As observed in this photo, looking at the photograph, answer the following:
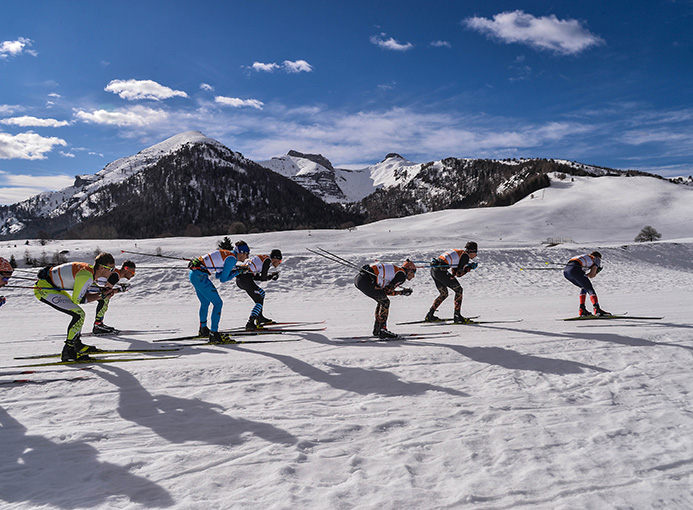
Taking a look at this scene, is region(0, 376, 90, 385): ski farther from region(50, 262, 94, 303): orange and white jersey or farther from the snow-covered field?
region(50, 262, 94, 303): orange and white jersey

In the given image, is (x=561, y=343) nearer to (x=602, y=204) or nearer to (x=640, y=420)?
(x=640, y=420)

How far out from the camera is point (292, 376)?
235 inches

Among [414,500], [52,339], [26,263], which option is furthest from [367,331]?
[26,263]

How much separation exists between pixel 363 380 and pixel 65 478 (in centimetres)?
358

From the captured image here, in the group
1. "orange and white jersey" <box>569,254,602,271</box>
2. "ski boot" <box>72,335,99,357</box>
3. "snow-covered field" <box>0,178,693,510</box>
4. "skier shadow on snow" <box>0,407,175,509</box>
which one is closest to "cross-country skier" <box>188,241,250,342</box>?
"snow-covered field" <box>0,178,693,510</box>

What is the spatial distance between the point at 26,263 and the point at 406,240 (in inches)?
1070

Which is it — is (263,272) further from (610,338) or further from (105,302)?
(610,338)

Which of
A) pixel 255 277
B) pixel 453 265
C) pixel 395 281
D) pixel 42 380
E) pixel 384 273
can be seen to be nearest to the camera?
pixel 42 380

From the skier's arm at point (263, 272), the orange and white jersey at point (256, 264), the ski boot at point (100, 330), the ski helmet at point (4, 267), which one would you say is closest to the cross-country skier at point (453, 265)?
the skier's arm at point (263, 272)

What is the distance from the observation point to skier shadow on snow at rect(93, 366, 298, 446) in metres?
4.21

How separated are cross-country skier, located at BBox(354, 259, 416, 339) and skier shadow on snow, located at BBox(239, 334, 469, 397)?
7.58ft

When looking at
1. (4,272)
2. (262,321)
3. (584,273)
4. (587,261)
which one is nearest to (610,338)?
(584,273)

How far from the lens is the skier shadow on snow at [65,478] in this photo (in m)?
3.20

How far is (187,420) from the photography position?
4617 millimetres
